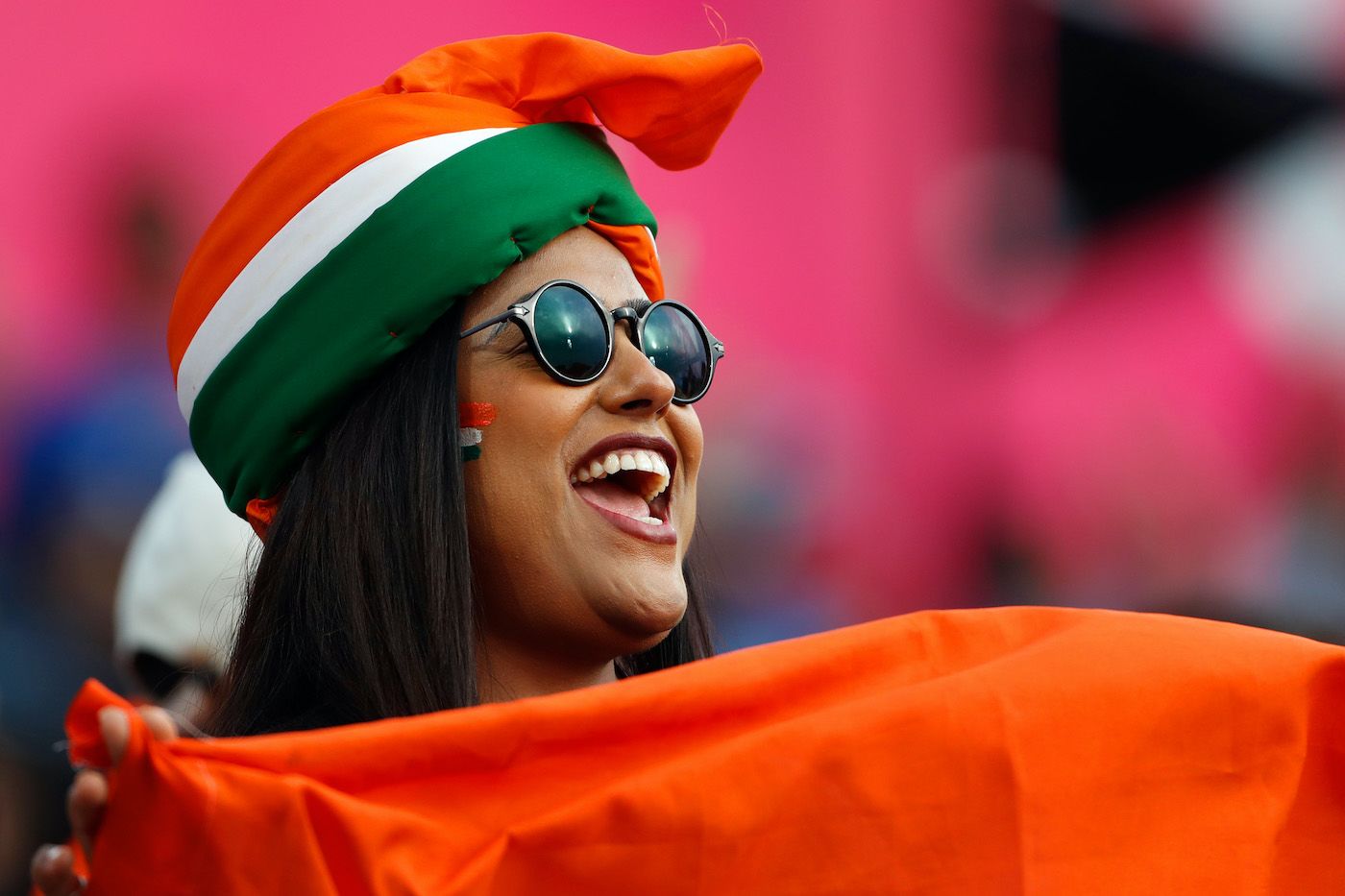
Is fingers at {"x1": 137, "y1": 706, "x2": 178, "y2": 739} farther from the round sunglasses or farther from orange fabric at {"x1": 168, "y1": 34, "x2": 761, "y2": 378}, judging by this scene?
orange fabric at {"x1": 168, "y1": 34, "x2": 761, "y2": 378}

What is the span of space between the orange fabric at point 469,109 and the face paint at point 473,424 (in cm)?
46

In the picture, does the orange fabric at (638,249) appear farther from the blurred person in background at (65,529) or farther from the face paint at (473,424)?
the blurred person in background at (65,529)

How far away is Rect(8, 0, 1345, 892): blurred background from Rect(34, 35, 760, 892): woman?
91.7 inches

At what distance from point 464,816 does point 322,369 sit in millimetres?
947

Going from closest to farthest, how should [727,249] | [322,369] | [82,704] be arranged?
[82,704] < [322,369] < [727,249]

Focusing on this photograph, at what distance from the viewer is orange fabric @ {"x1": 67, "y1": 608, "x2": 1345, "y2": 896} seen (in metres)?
1.90

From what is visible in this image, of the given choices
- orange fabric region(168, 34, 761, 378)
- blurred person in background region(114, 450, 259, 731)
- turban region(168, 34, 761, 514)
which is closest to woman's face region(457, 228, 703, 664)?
turban region(168, 34, 761, 514)

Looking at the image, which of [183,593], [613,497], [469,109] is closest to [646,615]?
[613,497]

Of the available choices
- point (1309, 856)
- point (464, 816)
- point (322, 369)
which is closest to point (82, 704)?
point (464, 816)

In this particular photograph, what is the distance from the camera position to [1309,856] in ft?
7.23

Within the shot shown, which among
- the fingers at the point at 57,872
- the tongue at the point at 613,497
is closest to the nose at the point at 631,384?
the tongue at the point at 613,497

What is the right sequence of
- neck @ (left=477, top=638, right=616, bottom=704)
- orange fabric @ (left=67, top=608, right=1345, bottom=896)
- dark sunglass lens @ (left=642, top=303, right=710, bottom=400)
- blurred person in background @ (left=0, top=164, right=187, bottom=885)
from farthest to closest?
1. blurred person in background @ (left=0, top=164, right=187, bottom=885)
2. dark sunglass lens @ (left=642, top=303, right=710, bottom=400)
3. neck @ (left=477, top=638, right=616, bottom=704)
4. orange fabric @ (left=67, top=608, right=1345, bottom=896)

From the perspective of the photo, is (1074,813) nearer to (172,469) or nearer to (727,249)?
(172,469)

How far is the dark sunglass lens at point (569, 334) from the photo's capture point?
2697 mm
